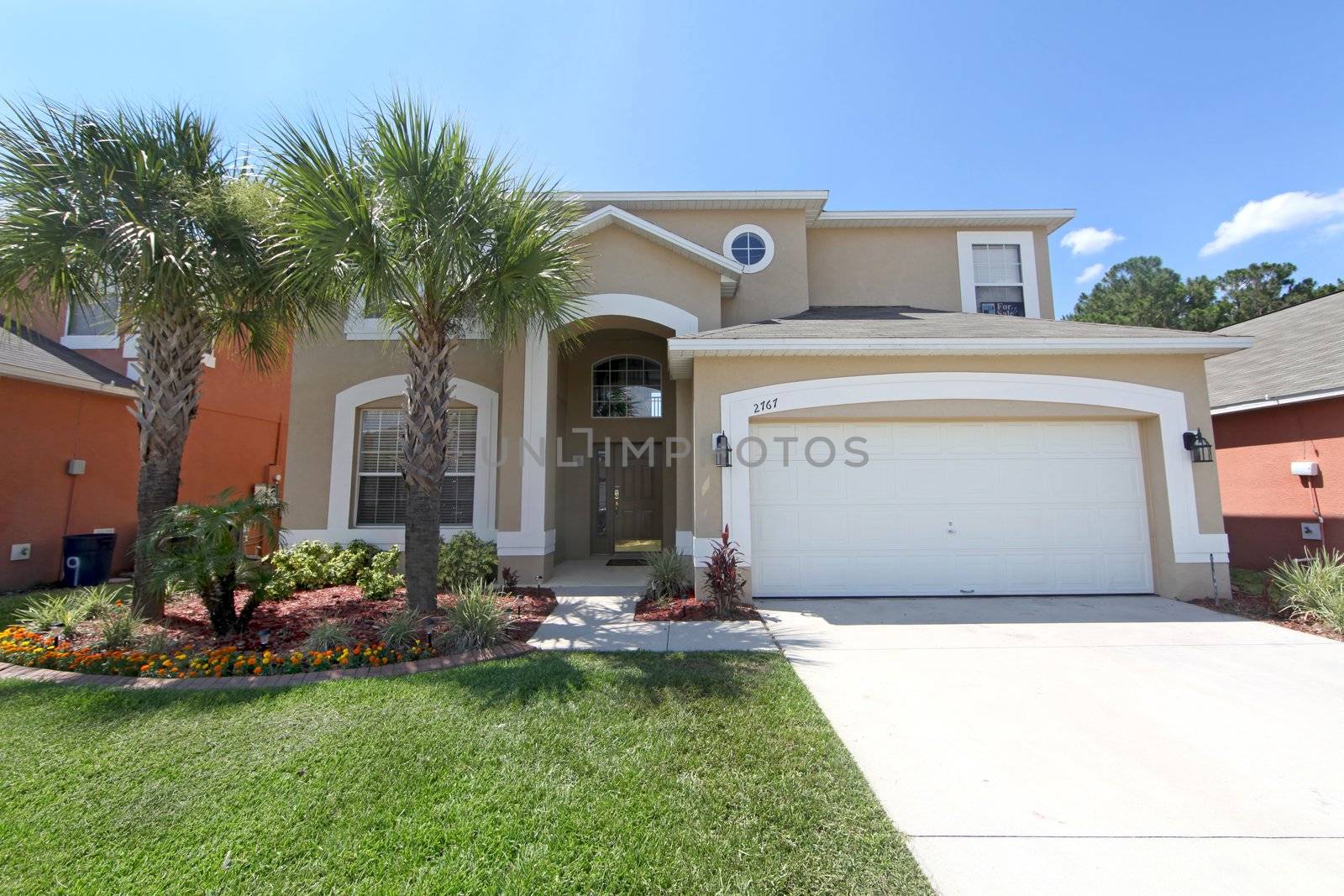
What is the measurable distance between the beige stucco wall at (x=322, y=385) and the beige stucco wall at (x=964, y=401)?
4669mm

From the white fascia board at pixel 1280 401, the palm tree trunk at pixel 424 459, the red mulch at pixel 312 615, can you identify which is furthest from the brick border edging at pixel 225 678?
the white fascia board at pixel 1280 401

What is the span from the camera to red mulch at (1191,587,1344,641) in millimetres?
6355

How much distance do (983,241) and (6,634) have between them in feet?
58.9

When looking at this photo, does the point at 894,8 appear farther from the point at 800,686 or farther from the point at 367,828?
the point at 367,828

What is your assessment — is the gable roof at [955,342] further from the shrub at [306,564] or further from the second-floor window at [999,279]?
the shrub at [306,564]

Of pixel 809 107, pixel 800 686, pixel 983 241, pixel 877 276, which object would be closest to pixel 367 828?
pixel 800 686

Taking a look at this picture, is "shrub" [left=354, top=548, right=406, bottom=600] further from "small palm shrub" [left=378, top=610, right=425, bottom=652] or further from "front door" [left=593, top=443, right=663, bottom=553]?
"front door" [left=593, top=443, right=663, bottom=553]

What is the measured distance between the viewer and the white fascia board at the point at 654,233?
966cm

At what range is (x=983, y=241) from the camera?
42.7 ft

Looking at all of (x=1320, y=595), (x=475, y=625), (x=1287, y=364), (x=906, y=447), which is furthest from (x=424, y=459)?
(x=1287, y=364)

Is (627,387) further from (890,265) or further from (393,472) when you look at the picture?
(890,265)

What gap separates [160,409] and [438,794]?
653 centimetres

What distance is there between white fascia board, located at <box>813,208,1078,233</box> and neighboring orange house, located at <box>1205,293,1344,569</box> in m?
4.49

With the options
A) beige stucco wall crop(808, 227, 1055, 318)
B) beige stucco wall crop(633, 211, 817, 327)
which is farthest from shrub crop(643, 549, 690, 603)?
beige stucco wall crop(808, 227, 1055, 318)
